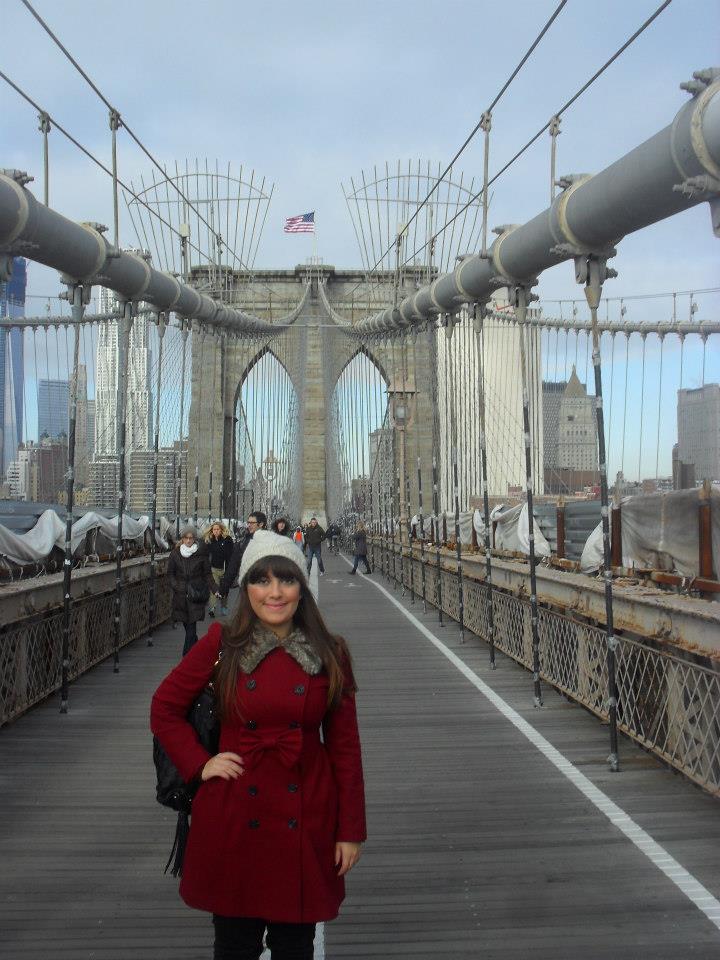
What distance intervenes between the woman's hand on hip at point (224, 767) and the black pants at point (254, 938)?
335 mm

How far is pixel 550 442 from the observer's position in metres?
29.3

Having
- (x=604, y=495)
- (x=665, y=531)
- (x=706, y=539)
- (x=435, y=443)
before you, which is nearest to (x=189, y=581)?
(x=665, y=531)

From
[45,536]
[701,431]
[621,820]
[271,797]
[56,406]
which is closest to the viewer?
[271,797]

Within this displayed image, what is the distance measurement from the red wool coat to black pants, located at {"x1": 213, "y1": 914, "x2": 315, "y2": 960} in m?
0.05

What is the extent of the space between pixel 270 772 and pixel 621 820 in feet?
9.94

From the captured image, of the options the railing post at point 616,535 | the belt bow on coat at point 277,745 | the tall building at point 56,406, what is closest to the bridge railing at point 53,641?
the railing post at point 616,535

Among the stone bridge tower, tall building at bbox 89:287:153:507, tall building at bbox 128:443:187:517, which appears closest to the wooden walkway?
tall building at bbox 89:287:153:507

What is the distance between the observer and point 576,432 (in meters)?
25.0

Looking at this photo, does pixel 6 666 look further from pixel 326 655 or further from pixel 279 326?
pixel 279 326

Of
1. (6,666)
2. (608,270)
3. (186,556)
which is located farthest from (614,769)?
(186,556)

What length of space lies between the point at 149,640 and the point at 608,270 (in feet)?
26.3

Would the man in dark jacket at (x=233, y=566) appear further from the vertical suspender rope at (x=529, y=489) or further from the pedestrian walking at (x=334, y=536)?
the pedestrian walking at (x=334, y=536)

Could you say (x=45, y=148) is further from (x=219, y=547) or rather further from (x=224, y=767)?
(x=219, y=547)

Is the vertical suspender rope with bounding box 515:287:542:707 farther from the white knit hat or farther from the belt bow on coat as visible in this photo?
the belt bow on coat
